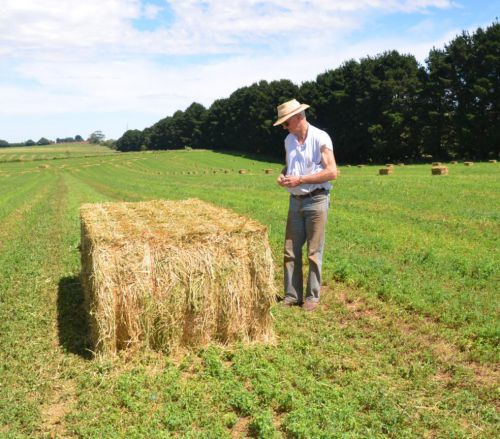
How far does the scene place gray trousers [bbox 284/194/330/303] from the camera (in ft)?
22.6

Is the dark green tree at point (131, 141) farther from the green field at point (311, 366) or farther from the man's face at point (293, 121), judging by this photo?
the man's face at point (293, 121)

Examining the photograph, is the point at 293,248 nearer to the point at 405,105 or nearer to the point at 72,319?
the point at 72,319

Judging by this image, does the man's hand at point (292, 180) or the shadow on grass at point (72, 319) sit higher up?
the man's hand at point (292, 180)

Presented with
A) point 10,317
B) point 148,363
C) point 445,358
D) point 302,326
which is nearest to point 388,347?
point 445,358

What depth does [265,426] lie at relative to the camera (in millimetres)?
4039

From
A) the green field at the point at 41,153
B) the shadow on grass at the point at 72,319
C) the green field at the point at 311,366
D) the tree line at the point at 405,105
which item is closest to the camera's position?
the green field at the point at 311,366

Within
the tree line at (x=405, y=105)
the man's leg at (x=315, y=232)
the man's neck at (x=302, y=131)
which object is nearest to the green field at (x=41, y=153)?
the tree line at (x=405, y=105)

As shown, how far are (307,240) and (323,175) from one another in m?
1.04

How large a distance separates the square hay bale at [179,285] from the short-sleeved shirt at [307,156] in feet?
3.54

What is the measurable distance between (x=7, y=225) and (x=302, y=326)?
13221 mm

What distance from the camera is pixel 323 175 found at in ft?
21.6

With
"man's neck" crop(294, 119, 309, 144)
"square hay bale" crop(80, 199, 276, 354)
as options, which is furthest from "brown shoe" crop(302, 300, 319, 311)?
"man's neck" crop(294, 119, 309, 144)

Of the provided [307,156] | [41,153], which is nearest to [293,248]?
[307,156]

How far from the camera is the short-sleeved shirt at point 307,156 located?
672 centimetres
